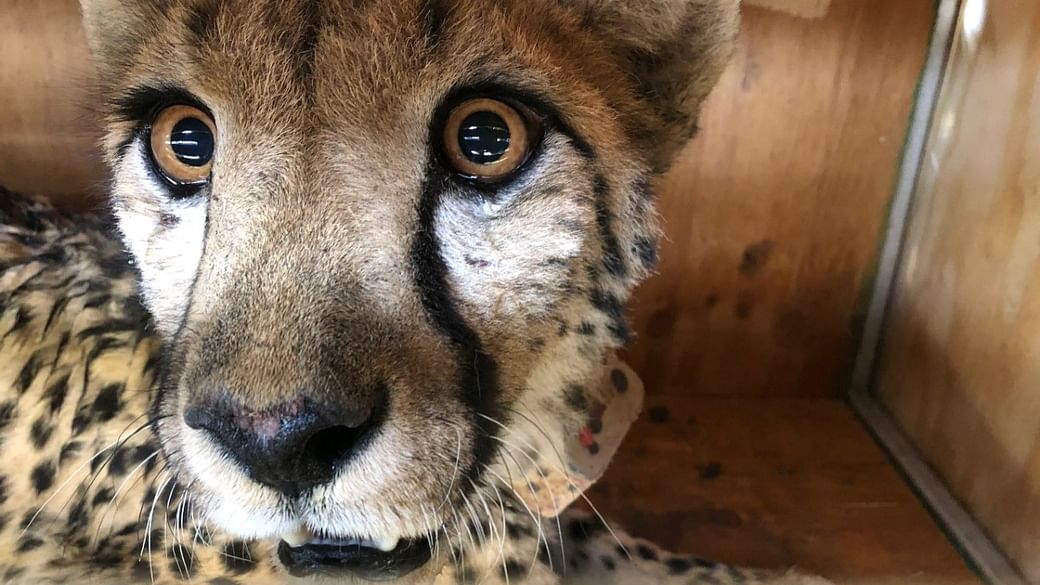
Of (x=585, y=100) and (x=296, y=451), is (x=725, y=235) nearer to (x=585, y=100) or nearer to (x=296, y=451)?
(x=585, y=100)

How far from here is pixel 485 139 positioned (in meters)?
0.81

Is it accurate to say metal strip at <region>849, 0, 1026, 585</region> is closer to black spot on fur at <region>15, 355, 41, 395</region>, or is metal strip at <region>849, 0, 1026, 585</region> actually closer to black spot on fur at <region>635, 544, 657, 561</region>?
black spot on fur at <region>635, 544, 657, 561</region>

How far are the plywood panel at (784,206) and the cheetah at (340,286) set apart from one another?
56 centimetres

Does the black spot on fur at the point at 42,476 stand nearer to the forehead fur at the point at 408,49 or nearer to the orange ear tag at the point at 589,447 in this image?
the forehead fur at the point at 408,49

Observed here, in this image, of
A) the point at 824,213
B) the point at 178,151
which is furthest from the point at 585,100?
the point at 824,213

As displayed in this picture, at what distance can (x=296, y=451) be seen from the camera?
0.67 m

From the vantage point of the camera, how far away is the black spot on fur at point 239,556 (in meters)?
1.01

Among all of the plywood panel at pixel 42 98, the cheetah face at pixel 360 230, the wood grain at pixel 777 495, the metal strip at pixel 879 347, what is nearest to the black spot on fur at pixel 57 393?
the cheetah face at pixel 360 230

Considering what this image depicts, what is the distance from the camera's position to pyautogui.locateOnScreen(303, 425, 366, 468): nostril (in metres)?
0.68

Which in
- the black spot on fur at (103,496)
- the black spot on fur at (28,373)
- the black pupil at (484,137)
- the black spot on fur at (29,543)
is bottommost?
the black spot on fur at (29,543)

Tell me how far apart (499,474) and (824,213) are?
3.07 ft

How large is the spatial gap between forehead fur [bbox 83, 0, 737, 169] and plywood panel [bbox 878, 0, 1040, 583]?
0.54 metres

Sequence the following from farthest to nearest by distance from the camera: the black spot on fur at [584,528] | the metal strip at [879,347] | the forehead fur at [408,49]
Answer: the black spot on fur at [584,528] → the metal strip at [879,347] → the forehead fur at [408,49]

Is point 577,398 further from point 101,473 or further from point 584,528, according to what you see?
point 101,473
